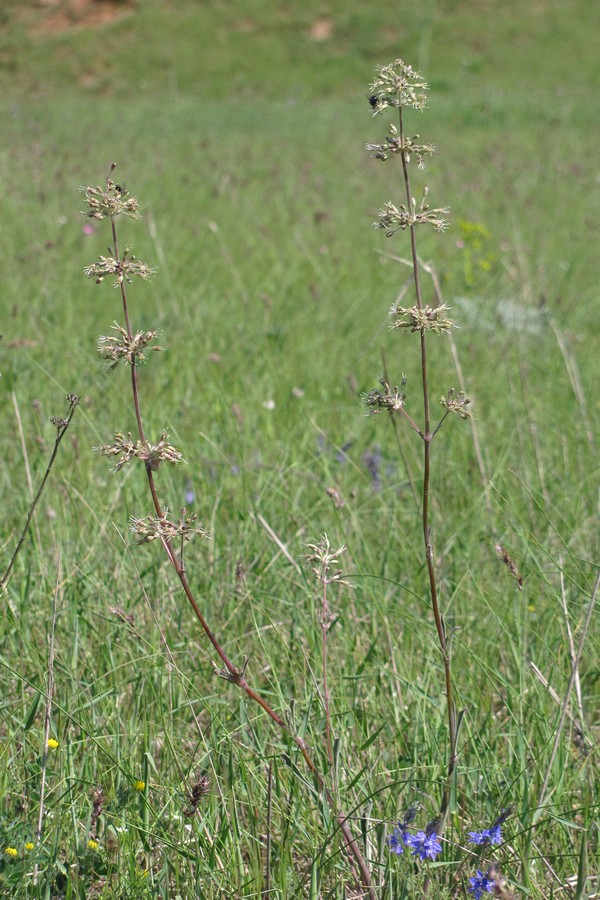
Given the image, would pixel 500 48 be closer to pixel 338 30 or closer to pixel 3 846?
pixel 338 30

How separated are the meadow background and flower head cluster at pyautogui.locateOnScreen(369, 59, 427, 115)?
0.64 meters

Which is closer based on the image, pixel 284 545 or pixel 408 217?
pixel 408 217

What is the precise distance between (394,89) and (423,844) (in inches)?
34.8

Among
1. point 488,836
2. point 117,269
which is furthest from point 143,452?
point 488,836

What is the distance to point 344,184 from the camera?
24.3ft

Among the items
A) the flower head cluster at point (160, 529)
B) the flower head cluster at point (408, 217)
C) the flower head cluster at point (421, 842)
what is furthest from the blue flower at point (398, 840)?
the flower head cluster at point (408, 217)

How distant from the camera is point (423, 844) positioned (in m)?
1.01

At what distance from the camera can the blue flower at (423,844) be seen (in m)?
1.00

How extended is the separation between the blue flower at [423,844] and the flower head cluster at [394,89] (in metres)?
0.85

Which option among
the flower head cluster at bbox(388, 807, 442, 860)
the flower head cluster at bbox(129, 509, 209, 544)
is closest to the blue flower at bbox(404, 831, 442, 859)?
the flower head cluster at bbox(388, 807, 442, 860)

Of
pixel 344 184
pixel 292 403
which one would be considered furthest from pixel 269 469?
pixel 344 184

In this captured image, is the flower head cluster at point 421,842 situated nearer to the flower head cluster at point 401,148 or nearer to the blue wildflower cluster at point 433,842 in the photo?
the blue wildflower cluster at point 433,842

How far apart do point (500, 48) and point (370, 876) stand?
25434 millimetres

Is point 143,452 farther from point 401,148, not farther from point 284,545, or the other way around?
point 284,545
